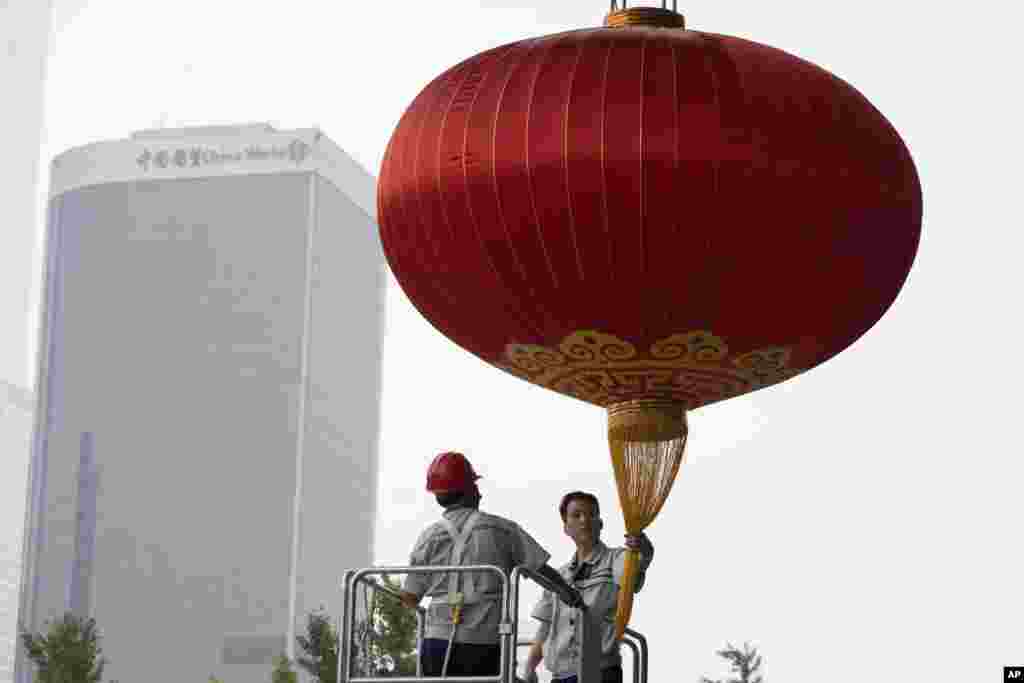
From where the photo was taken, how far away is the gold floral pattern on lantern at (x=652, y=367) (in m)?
9.75

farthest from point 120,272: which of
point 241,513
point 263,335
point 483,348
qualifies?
point 483,348

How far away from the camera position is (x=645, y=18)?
10188 millimetres

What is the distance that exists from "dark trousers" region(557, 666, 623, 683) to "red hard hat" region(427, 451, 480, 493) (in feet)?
3.14

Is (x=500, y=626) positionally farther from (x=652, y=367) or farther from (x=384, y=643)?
(x=384, y=643)

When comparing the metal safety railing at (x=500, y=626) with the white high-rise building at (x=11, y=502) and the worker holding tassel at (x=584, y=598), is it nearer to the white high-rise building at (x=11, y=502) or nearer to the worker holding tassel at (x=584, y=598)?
the worker holding tassel at (x=584, y=598)

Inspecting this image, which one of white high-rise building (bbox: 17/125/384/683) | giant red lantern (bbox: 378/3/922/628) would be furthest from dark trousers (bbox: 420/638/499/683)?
white high-rise building (bbox: 17/125/384/683)

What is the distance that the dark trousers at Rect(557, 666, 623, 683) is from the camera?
869 centimetres

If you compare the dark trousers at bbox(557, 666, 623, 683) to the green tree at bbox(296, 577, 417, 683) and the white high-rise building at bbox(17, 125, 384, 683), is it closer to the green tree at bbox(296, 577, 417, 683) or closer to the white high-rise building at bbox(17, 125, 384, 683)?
the green tree at bbox(296, 577, 417, 683)

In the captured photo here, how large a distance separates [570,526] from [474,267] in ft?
5.08

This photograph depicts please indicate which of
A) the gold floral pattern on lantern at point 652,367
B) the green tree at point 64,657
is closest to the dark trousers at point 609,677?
the gold floral pattern on lantern at point 652,367

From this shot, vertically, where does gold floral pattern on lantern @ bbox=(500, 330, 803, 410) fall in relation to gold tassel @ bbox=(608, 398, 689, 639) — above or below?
above

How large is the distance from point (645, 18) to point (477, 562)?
3231 mm

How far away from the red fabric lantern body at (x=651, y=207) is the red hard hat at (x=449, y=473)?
134 centimetres

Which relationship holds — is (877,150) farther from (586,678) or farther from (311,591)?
(311,591)
